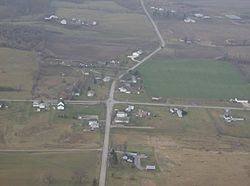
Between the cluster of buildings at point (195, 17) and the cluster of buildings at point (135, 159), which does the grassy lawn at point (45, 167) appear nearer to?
the cluster of buildings at point (135, 159)

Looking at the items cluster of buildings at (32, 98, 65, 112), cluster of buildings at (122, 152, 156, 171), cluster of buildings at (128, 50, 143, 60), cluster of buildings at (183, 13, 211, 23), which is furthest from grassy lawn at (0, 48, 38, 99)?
cluster of buildings at (183, 13, 211, 23)

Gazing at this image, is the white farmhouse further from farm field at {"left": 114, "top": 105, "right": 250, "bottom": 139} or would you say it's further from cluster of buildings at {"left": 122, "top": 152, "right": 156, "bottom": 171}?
cluster of buildings at {"left": 122, "top": 152, "right": 156, "bottom": 171}

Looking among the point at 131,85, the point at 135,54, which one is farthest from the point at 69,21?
the point at 131,85

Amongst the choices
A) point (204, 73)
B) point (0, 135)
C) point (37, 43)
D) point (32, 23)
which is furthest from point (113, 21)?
point (0, 135)

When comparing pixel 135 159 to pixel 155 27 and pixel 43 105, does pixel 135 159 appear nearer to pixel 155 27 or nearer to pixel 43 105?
pixel 43 105

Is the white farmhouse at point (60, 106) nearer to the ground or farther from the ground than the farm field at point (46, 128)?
farther from the ground

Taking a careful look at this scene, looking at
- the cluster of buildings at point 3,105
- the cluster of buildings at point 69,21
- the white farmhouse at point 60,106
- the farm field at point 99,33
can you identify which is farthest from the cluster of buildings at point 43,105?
the cluster of buildings at point 69,21
